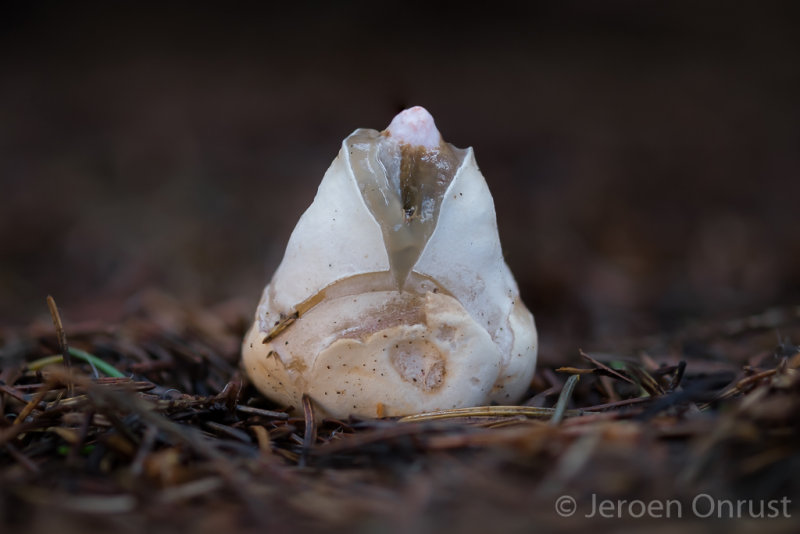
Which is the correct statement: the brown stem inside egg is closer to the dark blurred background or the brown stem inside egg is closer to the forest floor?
the forest floor

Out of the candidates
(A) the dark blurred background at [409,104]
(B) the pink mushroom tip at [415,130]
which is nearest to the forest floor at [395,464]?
(B) the pink mushroom tip at [415,130]

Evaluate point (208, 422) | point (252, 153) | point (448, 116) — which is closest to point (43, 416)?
point (208, 422)

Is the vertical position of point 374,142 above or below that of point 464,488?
above

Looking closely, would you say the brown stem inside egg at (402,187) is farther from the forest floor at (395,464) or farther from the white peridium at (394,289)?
the forest floor at (395,464)

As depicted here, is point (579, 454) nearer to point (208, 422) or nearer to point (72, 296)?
point (208, 422)

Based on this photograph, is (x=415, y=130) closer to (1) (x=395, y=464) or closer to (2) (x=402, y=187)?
(2) (x=402, y=187)

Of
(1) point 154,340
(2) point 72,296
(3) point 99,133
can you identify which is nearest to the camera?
(1) point 154,340

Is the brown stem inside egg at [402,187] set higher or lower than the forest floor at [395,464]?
higher

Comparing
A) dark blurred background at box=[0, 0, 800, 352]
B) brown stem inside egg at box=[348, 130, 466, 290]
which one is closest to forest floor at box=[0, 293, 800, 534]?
brown stem inside egg at box=[348, 130, 466, 290]
